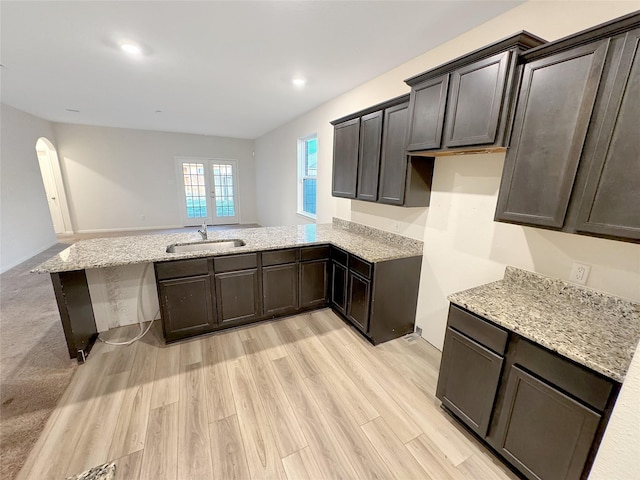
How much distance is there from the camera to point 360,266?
2.44m

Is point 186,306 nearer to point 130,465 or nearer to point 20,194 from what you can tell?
point 130,465

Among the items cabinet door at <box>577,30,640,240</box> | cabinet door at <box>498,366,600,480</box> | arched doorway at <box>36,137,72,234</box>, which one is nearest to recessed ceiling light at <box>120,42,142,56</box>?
cabinet door at <box>577,30,640,240</box>

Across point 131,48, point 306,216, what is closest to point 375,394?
point 306,216

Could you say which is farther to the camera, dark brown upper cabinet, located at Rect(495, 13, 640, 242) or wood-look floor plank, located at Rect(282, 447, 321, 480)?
wood-look floor plank, located at Rect(282, 447, 321, 480)

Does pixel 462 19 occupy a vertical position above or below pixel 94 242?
above

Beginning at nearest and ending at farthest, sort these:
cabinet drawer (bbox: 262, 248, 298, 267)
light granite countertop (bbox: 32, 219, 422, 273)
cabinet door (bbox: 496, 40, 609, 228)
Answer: cabinet door (bbox: 496, 40, 609, 228) → light granite countertop (bbox: 32, 219, 422, 273) → cabinet drawer (bbox: 262, 248, 298, 267)

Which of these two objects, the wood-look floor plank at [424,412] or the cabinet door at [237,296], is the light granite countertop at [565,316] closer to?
the wood-look floor plank at [424,412]

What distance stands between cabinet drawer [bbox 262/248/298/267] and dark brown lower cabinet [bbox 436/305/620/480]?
158cm

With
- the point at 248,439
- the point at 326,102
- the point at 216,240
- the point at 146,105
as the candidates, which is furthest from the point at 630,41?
the point at 146,105

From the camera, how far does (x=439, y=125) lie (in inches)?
70.7

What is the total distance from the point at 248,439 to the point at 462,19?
3.08 m

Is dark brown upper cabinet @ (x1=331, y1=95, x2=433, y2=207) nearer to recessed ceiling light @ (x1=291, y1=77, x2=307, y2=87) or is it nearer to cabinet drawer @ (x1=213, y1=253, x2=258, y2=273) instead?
recessed ceiling light @ (x1=291, y1=77, x2=307, y2=87)

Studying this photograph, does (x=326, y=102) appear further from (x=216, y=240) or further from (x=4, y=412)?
(x=4, y=412)

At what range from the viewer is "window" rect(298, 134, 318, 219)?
4719mm
